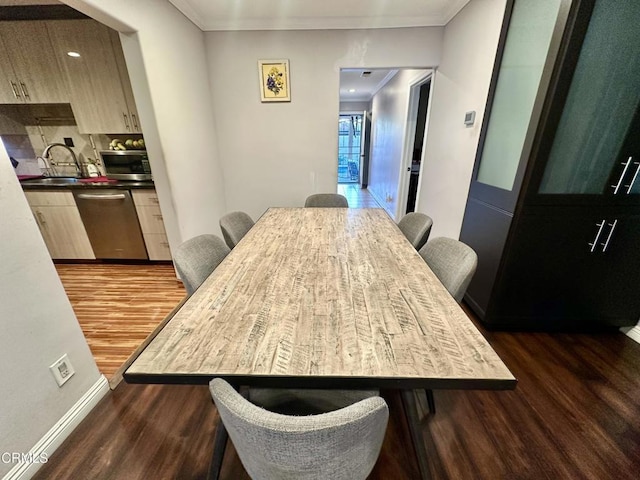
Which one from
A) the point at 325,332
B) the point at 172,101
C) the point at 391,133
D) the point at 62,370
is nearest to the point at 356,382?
the point at 325,332

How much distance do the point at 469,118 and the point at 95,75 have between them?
3486 mm

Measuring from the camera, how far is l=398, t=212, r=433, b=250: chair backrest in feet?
5.65

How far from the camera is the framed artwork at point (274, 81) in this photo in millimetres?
2811

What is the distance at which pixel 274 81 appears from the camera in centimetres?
288

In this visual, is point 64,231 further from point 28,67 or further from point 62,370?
point 62,370

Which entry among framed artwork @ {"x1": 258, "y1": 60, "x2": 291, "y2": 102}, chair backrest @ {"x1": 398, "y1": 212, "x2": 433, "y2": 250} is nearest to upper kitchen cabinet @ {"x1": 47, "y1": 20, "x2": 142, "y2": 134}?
framed artwork @ {"x1": 258, "y1": 60, "x2": 291, "y2": 102}

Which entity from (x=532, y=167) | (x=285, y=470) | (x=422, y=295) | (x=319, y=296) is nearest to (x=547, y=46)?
(x=532, y=167)

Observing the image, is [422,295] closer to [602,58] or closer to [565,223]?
[565,223]

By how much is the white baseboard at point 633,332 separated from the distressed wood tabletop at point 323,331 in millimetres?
1907

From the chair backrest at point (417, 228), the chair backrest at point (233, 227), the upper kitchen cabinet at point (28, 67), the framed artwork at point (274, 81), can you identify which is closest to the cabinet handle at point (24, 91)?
the upper kitchen cabinet at point (28, 67)

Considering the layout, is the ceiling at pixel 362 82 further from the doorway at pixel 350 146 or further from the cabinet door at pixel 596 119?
the cabinet door at pixel 596 119

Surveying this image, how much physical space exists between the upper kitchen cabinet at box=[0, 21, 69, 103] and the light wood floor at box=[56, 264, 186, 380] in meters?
1.75

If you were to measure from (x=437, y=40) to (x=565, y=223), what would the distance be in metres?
2.30

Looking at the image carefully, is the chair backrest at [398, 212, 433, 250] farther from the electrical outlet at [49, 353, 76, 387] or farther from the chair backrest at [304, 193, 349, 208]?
the electrical outlet at [49, 353, 76, 387]
